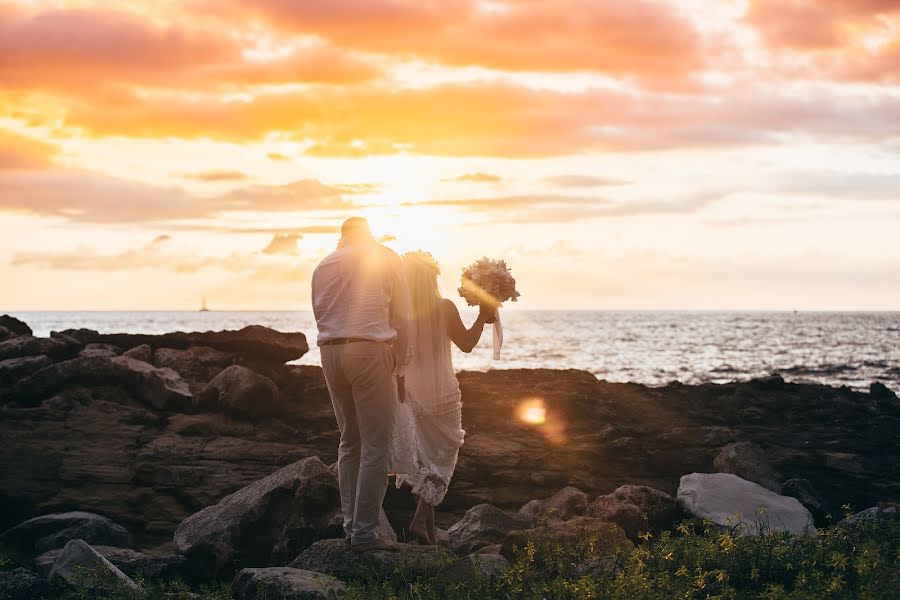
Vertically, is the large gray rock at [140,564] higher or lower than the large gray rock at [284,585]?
lower

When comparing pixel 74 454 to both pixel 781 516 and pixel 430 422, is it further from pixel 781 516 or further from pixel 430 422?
pixel 781 516

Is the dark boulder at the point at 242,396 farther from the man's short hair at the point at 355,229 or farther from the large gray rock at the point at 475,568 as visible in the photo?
the large gray rock at the point at 475,568

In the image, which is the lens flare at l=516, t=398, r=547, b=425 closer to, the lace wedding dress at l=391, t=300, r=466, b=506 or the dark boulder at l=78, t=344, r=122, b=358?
the lace wedding dress at l=391, t=300, r=466, b=506

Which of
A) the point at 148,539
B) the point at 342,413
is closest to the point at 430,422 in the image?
the point at 342,413

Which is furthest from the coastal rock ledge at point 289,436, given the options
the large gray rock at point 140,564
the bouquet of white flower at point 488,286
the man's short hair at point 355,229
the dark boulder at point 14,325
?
the dark boulder at point 14,325

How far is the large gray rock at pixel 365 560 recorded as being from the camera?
860 cm

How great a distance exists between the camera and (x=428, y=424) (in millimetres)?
9930

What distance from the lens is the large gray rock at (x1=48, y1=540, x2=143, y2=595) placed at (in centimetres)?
828

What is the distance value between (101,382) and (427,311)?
7.57m

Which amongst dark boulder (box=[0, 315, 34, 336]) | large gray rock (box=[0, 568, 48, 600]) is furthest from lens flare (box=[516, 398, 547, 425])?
dark boulder (box=[0, 315, 34, 336])

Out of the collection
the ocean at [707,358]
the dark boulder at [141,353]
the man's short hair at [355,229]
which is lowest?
the ocean at [707,358]

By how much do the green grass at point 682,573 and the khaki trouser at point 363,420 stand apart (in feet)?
2.15

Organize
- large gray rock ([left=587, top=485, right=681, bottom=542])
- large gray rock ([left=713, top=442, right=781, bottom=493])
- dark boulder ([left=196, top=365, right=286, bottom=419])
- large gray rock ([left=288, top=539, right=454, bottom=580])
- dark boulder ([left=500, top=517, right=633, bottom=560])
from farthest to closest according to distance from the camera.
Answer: dark boulder ([left=196, top=365, right=286, bottom=419])
large gray rock ([left=713, top=442, right=781, bottom=493])
large gray rock ([left=587, top=485, right=681, bottom=542])
dark boulder ([left=500, top=517, right=633, bottom=560])
large gray rock ([left=288, top=539, right=454, bottom=580])

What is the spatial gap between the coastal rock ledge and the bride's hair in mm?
1976
